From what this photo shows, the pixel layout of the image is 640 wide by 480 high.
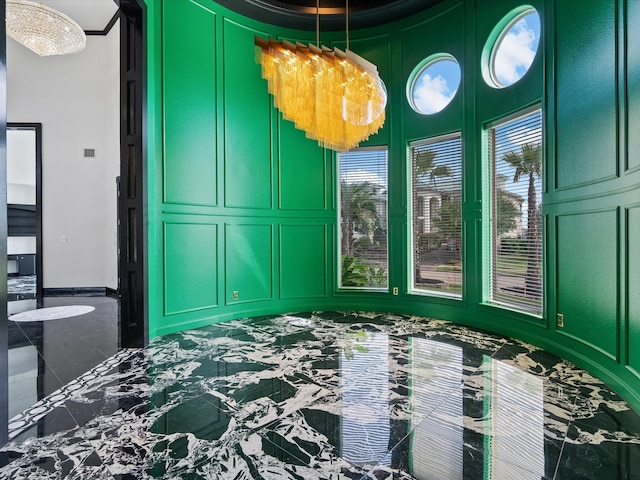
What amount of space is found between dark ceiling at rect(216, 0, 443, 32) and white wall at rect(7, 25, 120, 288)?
3.81 metres

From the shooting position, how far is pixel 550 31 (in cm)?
358

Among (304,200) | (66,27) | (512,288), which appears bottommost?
(512,288)

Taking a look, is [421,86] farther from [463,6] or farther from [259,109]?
[259,109]

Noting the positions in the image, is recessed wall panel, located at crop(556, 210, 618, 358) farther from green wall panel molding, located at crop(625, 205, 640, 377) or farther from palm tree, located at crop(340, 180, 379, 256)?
palm tree, located at crop(340, 180, 379, 256)

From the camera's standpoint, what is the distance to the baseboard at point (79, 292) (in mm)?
7262

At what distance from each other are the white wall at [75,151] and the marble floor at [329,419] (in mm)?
4765

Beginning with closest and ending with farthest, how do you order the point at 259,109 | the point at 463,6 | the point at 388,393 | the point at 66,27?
the point at 388,393, the point at 463,6, the point at 66,27, the point at 259,109

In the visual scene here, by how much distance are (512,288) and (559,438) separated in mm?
2375

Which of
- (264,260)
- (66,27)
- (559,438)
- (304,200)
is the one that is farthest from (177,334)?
(66,27)

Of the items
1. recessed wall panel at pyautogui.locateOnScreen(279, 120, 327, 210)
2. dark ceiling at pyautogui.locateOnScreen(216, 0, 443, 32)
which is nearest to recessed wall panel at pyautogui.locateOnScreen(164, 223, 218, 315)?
recessed wall panel at pyautogui.locateOnScreen(279, 120, 327, 210)

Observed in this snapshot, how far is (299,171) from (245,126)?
1.06m

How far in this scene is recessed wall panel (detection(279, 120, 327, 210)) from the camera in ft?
18.3

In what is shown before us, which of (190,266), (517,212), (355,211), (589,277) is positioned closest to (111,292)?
(190,266)

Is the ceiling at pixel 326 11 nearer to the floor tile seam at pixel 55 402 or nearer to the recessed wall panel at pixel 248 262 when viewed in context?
the recessed wall panel at pixel 248 262
